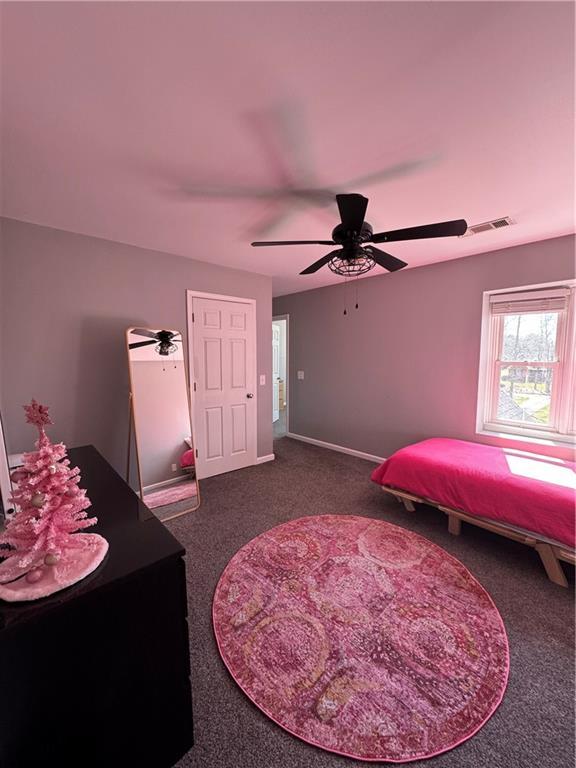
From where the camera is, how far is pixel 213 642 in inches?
60.5

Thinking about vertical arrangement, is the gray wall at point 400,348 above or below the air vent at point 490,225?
below

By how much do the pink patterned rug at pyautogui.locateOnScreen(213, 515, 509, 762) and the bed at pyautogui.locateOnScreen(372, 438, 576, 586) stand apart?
427 millimetres

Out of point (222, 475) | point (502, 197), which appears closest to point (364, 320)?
point (502, 197)

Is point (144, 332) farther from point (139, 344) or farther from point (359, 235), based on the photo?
point (359, 235)

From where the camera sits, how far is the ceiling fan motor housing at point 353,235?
5.76 feet

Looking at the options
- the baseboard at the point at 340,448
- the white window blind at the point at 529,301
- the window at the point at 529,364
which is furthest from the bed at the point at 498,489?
the white window blind at the point at 529,301

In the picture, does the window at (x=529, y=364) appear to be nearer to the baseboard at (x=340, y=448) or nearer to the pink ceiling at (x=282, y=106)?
the pink ceiling at (x=282, y=106)

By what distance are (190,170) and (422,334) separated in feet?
9.63

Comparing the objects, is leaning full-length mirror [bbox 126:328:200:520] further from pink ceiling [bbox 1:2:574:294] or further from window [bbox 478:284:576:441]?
window [bbox 478:284:576:441]

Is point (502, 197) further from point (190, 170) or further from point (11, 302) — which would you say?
point (11, 302)

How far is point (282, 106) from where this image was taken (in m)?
1.25

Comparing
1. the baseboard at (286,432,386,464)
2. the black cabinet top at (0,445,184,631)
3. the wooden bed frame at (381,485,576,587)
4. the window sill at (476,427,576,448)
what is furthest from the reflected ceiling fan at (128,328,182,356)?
the window sill at (476,427,576,448)

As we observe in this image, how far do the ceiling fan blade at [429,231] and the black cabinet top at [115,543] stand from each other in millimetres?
1829

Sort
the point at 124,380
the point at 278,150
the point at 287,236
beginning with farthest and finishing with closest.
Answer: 1. the point at 124,380
2. the point at 287,236
3. the point at 278,150
